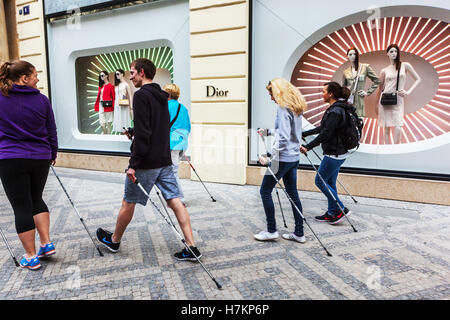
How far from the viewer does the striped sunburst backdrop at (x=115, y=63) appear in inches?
331

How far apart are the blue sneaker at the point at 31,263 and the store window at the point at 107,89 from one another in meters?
6.25

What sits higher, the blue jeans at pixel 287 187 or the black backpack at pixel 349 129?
the black backpack at pixel 349 129

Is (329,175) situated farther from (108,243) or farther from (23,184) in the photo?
(23,184)

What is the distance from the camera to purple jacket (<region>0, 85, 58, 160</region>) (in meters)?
2.97

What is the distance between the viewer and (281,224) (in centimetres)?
450

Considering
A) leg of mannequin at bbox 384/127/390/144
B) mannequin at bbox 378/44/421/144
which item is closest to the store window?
mannequin at bbox 378/44/421/144

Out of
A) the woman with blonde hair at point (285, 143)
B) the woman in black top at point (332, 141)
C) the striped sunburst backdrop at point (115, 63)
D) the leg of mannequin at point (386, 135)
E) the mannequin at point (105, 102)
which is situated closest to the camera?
the woman with blonde hair at point (285, 143)

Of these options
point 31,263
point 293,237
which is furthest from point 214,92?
point 31,263

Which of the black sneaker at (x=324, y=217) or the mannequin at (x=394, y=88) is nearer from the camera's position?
the black sneaker at (x=324, y=217)

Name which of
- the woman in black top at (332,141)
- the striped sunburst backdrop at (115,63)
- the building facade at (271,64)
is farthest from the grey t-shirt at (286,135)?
the striped sunburst backdrop at (115,63)

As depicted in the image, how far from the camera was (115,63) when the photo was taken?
927 cm

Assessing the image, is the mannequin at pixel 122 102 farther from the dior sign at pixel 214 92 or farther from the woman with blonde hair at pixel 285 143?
→ the woman with blonde hair at pixel 285 143
